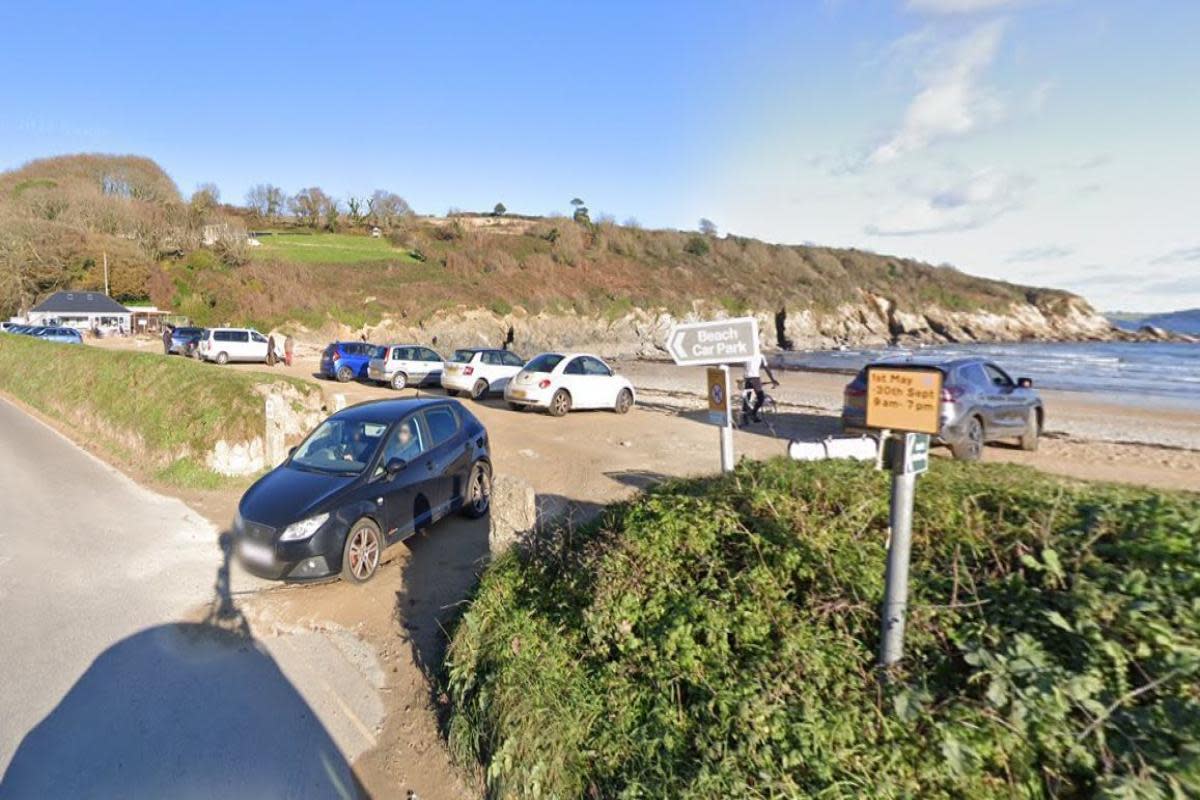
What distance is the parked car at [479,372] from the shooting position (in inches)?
701

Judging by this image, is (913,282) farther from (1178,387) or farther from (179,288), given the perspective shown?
(179,288)

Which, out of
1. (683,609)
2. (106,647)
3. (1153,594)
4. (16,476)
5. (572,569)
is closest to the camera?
(1153,594)

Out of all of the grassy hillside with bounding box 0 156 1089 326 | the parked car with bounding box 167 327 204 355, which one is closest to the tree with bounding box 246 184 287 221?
the grassy hillside with bounding box 0 156 1089 326

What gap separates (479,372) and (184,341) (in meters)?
21.9

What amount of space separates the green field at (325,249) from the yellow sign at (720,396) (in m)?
54.8

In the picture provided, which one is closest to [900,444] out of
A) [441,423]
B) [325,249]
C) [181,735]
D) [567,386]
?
[181,735]

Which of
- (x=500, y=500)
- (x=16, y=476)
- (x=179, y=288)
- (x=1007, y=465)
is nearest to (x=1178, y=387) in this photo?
(x=1007, y=465)

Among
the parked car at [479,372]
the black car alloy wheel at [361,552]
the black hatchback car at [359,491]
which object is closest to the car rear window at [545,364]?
the parked car at [479,372]

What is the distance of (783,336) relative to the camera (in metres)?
60.7

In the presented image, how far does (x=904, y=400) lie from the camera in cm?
252

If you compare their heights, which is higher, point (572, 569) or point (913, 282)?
point (913, 282)

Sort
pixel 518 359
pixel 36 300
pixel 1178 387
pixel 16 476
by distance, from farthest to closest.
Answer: pixel 36 300, pixel 1178 387, pixel 518 359, pixel 16 476

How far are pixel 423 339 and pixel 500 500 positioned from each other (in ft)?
142

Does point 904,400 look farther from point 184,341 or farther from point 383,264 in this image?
point 383,264
